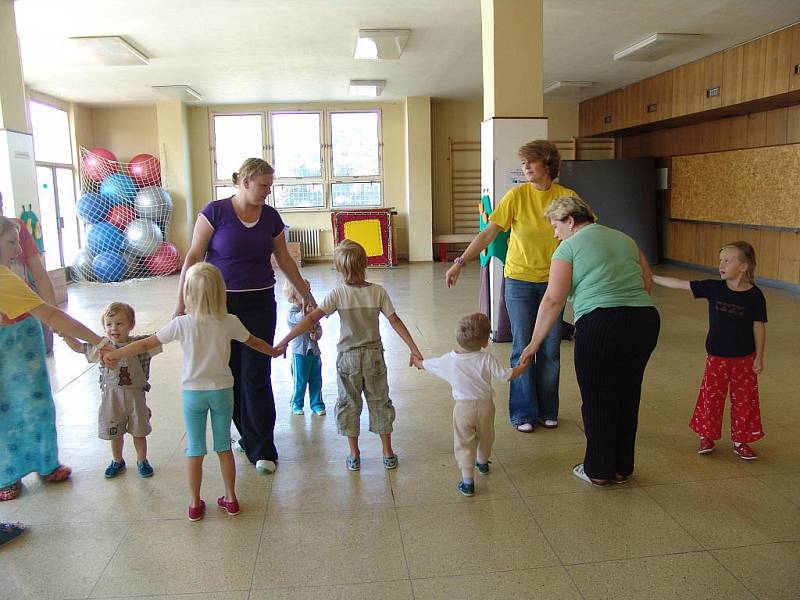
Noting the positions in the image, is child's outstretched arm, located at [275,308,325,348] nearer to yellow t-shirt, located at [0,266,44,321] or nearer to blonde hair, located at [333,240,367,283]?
blonde hair, located at [333,240,367,283]

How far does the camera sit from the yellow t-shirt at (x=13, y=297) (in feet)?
8.32

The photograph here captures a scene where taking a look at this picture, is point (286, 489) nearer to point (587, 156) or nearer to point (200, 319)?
point (200, 319)

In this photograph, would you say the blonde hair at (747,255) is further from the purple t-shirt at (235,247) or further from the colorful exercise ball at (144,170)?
the colorful exercise ball at (144,170)

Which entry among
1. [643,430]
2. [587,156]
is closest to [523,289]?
[643,430]

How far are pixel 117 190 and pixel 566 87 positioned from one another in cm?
750

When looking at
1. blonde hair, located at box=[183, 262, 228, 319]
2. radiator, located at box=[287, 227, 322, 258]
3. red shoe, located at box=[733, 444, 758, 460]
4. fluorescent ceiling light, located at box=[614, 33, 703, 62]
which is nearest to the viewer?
blonde hair, located at box=[183, 262, 228, 319]

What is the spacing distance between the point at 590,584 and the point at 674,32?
22.9 ft

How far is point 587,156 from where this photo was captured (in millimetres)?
12797

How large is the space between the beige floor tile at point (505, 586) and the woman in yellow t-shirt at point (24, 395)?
5.44ft

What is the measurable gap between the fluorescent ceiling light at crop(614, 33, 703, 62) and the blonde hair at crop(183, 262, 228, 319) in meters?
6.77

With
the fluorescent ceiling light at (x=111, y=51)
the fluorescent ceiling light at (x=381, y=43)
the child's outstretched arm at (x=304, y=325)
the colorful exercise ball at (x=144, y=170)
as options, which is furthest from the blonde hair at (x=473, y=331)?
the colorful exercise ball at (x=144, y=170)

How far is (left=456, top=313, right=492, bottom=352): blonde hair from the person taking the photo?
2684 mm

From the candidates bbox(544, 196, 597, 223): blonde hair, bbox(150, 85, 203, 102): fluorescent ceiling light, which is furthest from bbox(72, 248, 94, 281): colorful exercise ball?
bbox(544, 196, 597, 223): blonde hair

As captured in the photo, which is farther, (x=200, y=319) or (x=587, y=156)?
(x=587, y=156)
